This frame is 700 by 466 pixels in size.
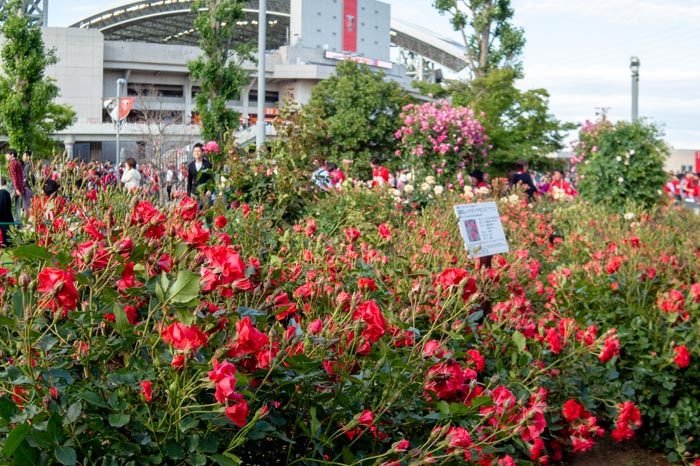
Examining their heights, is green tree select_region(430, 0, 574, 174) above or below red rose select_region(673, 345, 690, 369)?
above

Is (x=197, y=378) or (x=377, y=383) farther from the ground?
(x=197, y=378)

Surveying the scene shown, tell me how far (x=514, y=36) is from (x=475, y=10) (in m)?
2.05

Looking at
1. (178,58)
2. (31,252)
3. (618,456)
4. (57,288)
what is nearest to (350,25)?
(178,58)

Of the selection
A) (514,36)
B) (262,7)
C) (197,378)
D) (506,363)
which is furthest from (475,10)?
(197,378)

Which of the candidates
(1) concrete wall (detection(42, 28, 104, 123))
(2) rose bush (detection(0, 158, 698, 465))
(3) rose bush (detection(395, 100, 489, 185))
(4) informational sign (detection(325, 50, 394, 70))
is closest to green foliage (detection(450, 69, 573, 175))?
(3) rose bush (detection(395, 100, 489, 185))

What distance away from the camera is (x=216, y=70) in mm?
22188

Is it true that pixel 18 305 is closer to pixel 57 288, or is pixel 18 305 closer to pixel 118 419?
pixel 57 288

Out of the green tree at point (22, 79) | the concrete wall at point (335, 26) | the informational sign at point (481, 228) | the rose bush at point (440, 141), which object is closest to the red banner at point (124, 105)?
the green tree at point (22, 79)

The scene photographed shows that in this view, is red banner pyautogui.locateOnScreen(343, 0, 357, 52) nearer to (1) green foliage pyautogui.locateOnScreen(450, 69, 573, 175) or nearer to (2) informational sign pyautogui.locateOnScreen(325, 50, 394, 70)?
(2) informational sign pyautogui.locateOnScreen(325, 50, 394, 70)

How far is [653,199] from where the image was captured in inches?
429

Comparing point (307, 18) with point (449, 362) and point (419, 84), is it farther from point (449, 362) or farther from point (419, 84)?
point (449, 362)

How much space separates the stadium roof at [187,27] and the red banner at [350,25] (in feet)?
22.9

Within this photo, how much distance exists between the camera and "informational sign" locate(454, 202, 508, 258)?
3.70 metres

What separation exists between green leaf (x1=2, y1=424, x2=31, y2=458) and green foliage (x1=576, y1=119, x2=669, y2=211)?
10256mm
